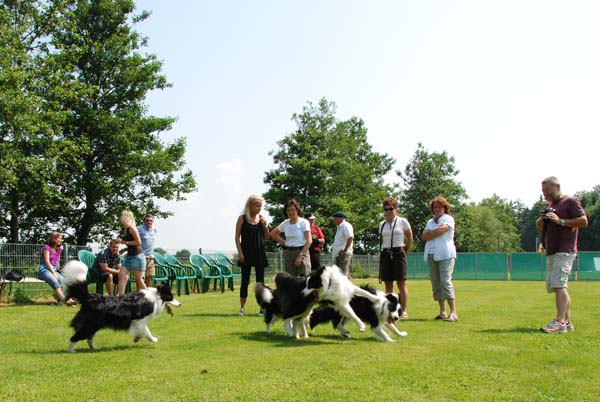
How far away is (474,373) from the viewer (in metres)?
5.05

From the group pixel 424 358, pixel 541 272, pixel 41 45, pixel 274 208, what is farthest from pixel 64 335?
pixel 274 208

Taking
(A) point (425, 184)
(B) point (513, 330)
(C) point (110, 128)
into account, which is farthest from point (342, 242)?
(A) point (425, 184)

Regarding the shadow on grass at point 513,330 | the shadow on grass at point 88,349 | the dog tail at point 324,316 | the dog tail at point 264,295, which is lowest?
the shadow on grass at point 513,330

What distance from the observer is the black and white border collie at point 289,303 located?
7.11 metres

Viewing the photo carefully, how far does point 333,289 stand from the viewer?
6977mm

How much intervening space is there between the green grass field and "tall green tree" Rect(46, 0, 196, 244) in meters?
18.7

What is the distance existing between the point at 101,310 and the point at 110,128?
70.5ft

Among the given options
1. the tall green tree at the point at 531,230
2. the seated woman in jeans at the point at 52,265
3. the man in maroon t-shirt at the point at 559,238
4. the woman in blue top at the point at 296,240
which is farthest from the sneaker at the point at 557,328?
the tall green tree at the point at 531,230

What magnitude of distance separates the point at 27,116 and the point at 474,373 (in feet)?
56.8

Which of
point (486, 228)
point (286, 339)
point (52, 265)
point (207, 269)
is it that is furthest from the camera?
point (486, 228)

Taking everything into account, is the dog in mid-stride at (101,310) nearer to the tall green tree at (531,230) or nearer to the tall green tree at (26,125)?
the tall green tree at (26,125)

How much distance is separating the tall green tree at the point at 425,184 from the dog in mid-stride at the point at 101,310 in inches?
1968

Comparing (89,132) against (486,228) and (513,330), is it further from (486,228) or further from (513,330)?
(486,228)

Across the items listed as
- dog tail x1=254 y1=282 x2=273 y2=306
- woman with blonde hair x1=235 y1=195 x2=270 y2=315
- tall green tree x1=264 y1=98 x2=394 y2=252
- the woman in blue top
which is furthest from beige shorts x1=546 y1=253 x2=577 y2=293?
tall green tree x1=264 y1=98 x2=394 y2=252
